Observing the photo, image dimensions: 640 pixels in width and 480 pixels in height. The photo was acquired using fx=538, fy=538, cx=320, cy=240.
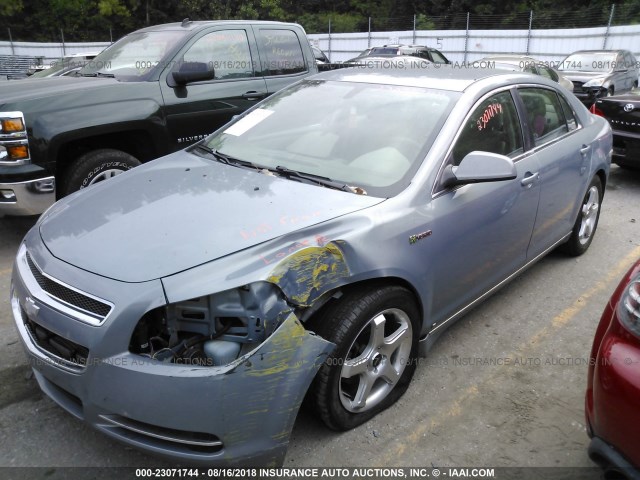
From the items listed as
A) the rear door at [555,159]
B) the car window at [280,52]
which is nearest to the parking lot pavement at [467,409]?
the rear door at [555,159]

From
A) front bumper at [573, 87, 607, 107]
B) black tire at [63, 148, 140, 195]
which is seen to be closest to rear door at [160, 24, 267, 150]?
black tire at [63, 148, 140, 195]

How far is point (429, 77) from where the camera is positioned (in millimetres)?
3451

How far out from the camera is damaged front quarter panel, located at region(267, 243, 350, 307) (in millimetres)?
2135

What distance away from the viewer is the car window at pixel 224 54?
17.8 ft

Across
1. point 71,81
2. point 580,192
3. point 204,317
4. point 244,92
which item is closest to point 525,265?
point 580,192

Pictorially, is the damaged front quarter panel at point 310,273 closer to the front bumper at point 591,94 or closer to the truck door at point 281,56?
the truck door at point 281,56

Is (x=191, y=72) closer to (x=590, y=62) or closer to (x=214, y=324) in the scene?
(x=214, y=324)

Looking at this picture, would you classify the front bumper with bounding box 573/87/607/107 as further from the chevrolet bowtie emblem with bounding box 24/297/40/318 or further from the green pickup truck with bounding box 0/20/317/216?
the chevrolet bowtie emblem with bounding box 24/297/40/318

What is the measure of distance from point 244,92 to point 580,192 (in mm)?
3355

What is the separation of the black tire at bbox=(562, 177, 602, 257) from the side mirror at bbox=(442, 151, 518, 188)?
6.40ft

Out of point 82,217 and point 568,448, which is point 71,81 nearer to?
point 82,217

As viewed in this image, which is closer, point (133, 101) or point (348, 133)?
point (348, 133)

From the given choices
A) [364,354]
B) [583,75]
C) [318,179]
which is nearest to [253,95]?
[318,179]

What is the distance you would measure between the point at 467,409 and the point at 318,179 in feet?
4.72
